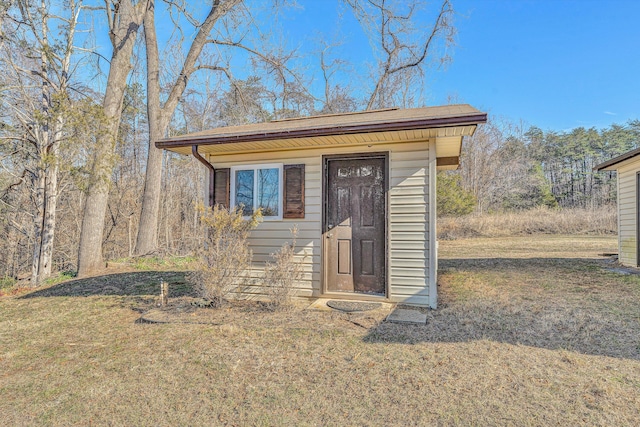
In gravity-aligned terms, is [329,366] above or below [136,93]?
below

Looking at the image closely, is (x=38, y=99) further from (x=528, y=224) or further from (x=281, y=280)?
(x=528, y=224)

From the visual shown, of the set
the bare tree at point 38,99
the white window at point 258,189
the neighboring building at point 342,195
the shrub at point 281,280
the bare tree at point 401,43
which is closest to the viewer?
the shrub at point 281,280

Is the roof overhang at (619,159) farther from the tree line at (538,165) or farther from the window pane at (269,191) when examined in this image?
the tree line at (538,165)

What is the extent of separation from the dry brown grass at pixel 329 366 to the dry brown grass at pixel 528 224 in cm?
1266

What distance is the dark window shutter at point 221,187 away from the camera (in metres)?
5.15

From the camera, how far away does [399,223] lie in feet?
14.9

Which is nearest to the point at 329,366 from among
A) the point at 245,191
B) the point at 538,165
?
the point at 245,191

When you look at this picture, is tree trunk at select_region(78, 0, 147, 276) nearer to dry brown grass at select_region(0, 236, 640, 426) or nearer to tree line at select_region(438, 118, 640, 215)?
dry brown grass at select_region(0, 236, 640, 426)

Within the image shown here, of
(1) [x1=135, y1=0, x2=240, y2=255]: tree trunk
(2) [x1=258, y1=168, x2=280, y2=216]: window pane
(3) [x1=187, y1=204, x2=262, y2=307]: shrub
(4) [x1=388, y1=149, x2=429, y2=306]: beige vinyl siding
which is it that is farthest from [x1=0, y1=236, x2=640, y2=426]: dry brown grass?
(1) [x1=135, y1=0, x2=240, y2=255]: tree trunk

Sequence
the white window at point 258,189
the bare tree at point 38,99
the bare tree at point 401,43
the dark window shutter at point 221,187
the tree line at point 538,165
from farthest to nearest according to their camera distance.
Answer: the tree line at point 538,165, the bare tree at point 401,43, the bare tree at point 38,99, the dark window shutter at point 221,187, the white window at point 258,189

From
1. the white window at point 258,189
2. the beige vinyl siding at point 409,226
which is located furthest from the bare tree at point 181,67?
the beige vinyl siding at point 409,226

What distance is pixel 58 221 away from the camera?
8984 millimetres

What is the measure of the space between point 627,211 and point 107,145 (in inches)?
433

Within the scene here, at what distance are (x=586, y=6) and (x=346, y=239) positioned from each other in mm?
13396
